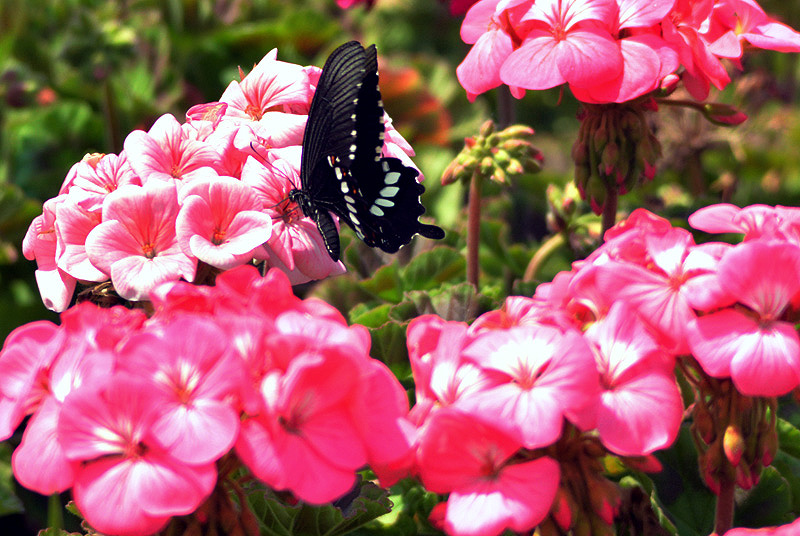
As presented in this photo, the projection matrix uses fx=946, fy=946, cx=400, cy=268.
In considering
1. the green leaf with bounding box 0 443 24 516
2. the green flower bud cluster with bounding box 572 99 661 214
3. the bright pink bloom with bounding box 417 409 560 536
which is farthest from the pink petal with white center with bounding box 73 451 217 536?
the green leaf with bounding box 0 443 24 516

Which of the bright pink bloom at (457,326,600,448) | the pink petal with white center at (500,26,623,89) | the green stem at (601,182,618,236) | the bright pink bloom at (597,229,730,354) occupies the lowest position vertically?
the green stem at (601,182,618,236)

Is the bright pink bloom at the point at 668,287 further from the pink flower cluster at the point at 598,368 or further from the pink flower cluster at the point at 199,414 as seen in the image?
the pink flower cluster at the point at 199,414

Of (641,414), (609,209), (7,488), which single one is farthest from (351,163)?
(7,488)

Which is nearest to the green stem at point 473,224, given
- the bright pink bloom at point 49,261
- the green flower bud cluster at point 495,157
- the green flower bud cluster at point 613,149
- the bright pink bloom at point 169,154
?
the green flower bud cluster at point 495,157

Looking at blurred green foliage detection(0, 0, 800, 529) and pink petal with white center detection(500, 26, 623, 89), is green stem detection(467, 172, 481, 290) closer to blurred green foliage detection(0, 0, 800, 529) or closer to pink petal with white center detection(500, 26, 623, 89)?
blurred green foliage detection(0, 0, 800, 529)

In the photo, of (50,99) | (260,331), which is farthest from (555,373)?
(50,99)
